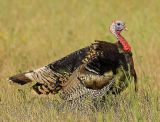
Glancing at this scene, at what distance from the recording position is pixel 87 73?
833 cm

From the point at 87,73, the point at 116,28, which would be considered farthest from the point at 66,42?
the point at 87,73

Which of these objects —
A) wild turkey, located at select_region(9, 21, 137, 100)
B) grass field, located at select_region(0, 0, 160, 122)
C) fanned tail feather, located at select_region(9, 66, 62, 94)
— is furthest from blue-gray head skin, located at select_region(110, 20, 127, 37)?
fanned tail feather, located at select_region(9, 66, 62, 94)

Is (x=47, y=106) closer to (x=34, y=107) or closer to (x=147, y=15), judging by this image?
(x=34, y=107)

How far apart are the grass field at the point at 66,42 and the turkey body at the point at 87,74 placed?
0.22 m

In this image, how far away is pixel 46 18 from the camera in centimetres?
1709

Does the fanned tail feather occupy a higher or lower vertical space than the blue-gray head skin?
lower

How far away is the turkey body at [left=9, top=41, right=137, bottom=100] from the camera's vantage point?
27.2ft

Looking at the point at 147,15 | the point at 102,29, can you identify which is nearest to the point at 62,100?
the point at 102,29

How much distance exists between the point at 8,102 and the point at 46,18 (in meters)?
8.54

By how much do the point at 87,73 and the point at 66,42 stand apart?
600cm

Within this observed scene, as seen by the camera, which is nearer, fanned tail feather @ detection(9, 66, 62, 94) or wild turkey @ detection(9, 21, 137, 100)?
wild turkey @ detection(9, 21, 137, 100)

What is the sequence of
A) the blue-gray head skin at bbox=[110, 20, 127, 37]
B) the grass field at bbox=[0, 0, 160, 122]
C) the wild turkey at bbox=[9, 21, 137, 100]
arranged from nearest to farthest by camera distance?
the grass field at bbox=[0, 0, 160, 122] < the wild turkey at bbox=[9, 21, 137, 100] < the blue-gray head skin at bbox=[110, 20, 127, 37]

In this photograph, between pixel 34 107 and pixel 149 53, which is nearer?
pixel 34 107

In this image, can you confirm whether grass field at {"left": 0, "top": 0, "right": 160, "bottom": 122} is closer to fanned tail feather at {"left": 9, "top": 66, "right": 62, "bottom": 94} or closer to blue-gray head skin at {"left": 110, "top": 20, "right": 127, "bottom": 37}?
fanned tail feather at {"left": 9, "top": 66, "right": 62, "bottom": 94}
